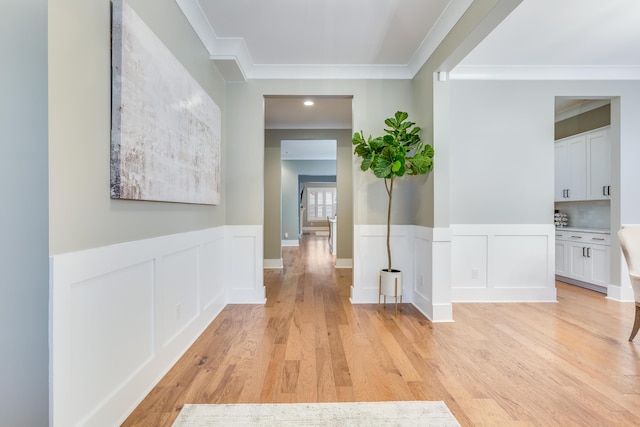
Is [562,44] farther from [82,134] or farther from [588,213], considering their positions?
[82,134]

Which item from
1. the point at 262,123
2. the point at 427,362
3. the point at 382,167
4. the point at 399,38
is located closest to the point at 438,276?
the point at 427,362

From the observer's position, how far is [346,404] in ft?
5.44

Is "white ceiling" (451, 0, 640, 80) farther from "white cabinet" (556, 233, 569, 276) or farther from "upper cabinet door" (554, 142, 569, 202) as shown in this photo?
"white cabinet" (556, 233, 569, 276)

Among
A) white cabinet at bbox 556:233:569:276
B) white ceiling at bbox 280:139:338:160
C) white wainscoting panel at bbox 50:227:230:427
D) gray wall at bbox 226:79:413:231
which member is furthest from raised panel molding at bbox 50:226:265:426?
white ceiling at bbox 280:139:338:160

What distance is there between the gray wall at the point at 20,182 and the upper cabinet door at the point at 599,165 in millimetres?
5392

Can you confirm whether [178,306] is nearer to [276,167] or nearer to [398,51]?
[398,51]

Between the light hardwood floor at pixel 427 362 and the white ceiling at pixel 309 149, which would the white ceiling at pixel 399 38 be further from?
the white ceiling at pixel 309 149

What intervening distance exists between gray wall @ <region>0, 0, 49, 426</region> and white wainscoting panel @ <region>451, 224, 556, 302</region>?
3541mm

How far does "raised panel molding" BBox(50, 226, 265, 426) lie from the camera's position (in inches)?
46.8

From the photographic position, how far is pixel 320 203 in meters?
13.8

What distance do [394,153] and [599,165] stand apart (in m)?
3.14

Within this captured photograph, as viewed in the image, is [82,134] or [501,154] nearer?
[82,134]

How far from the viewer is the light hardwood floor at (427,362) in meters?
1.67

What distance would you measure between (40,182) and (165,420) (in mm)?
1235
